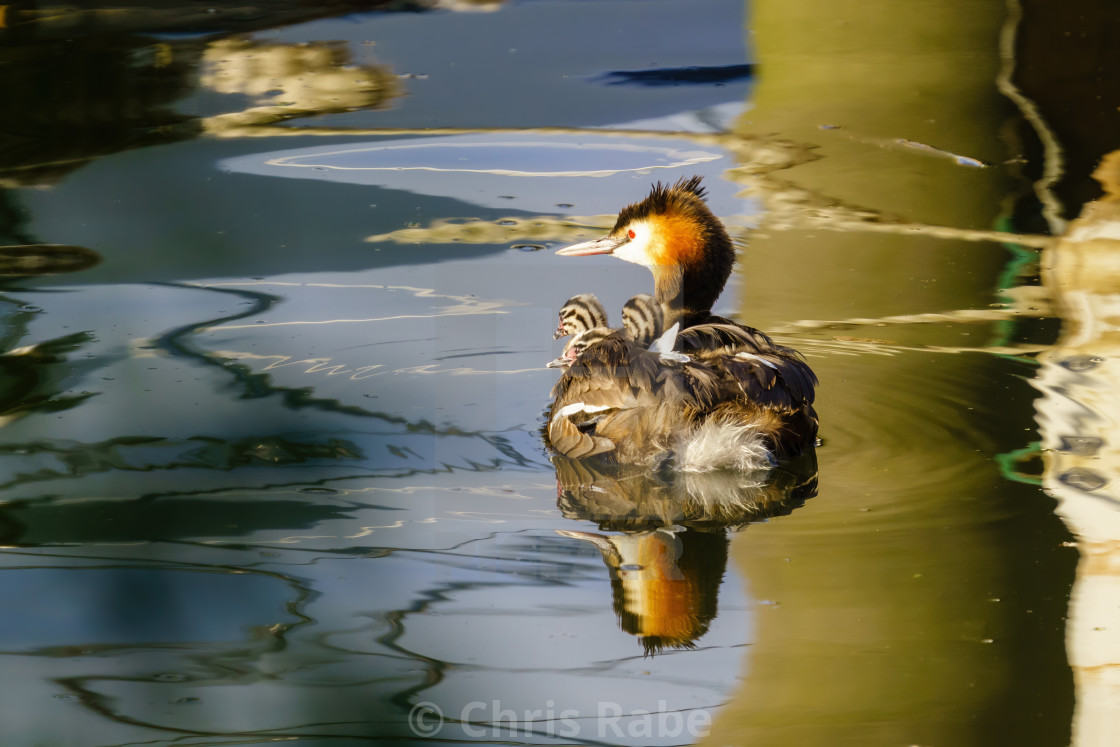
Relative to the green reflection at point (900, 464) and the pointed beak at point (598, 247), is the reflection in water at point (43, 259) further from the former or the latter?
the green reflection at point (900, 464)

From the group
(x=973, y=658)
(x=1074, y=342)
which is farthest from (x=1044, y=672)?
(x=1074, y=342)

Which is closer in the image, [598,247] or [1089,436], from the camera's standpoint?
[1089,436]

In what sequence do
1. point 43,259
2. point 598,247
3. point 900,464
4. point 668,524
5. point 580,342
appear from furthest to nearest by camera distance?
point 43,259, point 598,247, point 580,342, point 900,464, point 668,524

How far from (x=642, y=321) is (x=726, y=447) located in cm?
70

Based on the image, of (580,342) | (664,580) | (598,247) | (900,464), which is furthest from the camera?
(598,247)

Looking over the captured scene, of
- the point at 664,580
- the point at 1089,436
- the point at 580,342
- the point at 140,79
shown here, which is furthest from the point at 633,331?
the point at 140,79

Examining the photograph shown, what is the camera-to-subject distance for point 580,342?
4.32 m

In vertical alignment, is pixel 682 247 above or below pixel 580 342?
above

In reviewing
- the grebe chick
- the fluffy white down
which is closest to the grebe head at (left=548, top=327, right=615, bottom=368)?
the grebe chick

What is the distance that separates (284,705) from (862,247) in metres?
3.88

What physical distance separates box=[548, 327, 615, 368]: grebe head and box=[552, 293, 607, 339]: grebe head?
0.45ft

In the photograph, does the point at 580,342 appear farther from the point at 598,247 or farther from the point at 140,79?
the point at 140,79

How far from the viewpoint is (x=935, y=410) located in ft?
14.0

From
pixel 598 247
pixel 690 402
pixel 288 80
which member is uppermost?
pixel 288 80
